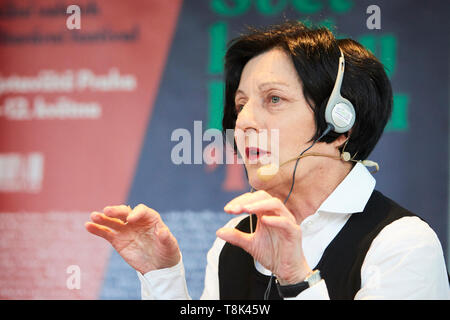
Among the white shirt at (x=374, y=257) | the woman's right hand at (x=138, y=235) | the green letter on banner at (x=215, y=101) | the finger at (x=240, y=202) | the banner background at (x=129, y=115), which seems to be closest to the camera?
the finger at (x=240, y=202)

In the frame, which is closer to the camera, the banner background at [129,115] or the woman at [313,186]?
the woman at [313,186]

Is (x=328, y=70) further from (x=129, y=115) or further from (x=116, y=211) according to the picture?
(x=129, y=115)

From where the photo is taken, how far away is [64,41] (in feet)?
8.33

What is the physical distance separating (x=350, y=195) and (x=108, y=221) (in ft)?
1.87

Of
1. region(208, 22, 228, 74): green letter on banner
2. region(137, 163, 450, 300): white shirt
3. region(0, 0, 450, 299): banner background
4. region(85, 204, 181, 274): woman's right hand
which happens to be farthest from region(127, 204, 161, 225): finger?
region(208, 22, 228, 74): green letter on banner

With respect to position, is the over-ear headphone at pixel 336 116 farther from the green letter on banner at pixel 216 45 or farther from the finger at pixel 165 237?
the green letter on banner at pixel 216 45

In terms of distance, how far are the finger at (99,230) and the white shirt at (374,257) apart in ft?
0.48

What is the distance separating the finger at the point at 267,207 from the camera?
901 mm

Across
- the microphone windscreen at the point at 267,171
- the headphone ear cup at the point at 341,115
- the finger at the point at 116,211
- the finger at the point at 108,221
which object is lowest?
the finger at the point at 108,221

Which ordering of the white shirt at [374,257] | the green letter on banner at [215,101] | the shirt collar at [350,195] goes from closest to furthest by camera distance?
1. the white shirt at [374,257]
2. the shirt collar at [350,195]
3. the green letter on banner at [215,101]

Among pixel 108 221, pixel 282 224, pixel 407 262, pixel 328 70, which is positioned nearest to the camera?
pixel 282 224

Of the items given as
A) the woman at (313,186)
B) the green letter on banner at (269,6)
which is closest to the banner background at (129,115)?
the green letter on banner at (269,6)

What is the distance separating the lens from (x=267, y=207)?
3.00 ft

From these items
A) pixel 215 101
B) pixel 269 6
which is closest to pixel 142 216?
pixel 215 101
